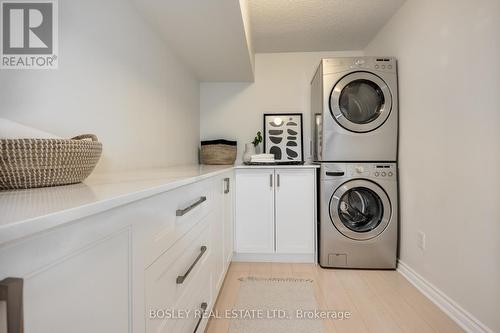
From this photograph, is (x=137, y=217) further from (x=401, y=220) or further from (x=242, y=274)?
(x=401, y=220)

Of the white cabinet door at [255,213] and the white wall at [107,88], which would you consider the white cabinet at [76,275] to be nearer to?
the white wall at [107,88]

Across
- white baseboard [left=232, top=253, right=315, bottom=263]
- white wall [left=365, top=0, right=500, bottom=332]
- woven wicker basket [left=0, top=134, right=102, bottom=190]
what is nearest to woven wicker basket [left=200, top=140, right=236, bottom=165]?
white baseboard [left=232, top=253, right=315, bottom=263]

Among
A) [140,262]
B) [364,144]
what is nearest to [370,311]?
[364,144]

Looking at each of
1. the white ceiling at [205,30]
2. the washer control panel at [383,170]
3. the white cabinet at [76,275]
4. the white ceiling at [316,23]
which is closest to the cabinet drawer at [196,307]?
the white cabinet at [76,275]

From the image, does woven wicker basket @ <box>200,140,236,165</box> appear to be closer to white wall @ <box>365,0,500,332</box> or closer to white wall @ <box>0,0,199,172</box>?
white wall @ <box>0,0,199,172</box>

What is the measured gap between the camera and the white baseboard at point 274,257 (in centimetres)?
245

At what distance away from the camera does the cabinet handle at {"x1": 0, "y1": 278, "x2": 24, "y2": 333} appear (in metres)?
0.31

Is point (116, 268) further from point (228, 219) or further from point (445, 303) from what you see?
point (445, 303)

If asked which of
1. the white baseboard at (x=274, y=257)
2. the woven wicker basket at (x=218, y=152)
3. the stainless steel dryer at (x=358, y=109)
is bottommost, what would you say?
the white baseboard at (x=274, y=257)

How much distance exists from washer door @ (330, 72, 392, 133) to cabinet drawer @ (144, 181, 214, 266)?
1.60 m

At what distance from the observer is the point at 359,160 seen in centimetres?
232

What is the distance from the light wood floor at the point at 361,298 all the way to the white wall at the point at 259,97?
1.41 m

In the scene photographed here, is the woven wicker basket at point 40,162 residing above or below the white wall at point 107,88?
below

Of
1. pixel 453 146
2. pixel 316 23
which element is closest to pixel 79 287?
pixel 453 146
